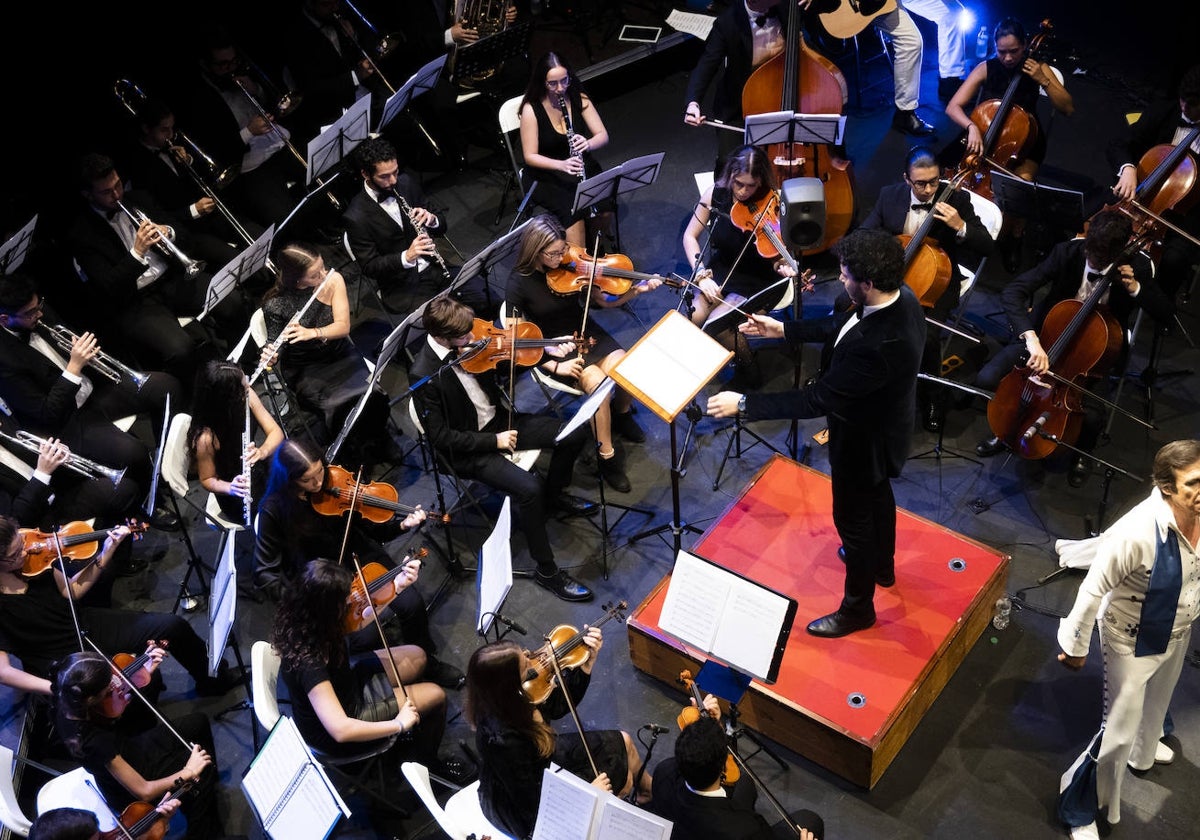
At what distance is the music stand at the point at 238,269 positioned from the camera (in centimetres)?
603

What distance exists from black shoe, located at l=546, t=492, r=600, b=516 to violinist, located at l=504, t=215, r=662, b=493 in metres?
0.19

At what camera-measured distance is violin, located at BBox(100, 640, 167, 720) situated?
4.43 meters

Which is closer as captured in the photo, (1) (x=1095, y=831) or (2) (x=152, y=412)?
(1) (x=1095, y=831)

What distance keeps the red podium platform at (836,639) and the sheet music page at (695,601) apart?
296mm

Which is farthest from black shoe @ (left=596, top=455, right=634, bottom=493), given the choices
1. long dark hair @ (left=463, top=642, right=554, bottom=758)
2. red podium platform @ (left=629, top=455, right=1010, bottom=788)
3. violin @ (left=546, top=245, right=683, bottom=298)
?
long dark hair @ (left=463, top=642, right=554, bottom=758)

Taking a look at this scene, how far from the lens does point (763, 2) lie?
7.12 meters

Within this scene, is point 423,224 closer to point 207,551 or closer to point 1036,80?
point 207,551

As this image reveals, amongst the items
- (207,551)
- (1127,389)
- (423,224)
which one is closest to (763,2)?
(423,224)

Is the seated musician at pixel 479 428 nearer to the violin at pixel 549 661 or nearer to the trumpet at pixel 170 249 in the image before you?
the violin at pixel 549 661

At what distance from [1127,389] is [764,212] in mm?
2218

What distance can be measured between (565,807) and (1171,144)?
16.5 feet

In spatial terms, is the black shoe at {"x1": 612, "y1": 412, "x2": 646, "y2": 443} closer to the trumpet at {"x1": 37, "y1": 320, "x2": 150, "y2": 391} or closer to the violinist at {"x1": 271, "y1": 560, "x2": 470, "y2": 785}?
the violinist at {"x1": 271, "y1": 560, "x2": 470, "y2": 785}

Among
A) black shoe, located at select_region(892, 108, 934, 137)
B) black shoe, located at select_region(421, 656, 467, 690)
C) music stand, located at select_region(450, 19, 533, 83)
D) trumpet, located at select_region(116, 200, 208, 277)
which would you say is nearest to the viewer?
black shoe, located at select_region(421, 656, 467, 690)

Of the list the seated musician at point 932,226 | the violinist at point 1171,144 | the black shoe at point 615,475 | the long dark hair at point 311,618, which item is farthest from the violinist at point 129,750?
the violinist at point 1171,144
